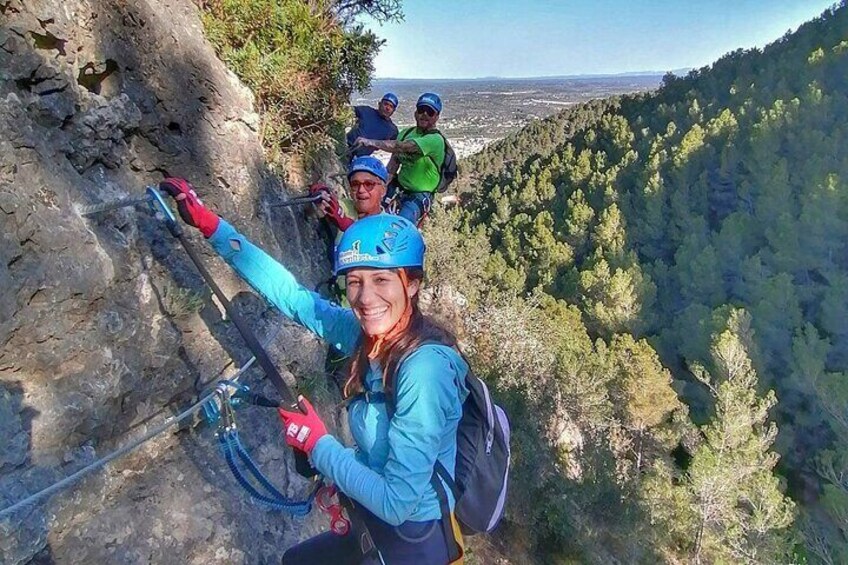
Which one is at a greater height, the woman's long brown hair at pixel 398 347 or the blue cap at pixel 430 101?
the blue cap at pixel 430 101

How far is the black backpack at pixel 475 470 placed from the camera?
2146 mm

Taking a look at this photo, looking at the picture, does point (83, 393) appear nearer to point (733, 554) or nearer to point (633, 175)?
point (733, 554)

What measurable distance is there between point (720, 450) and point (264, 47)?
747 inches

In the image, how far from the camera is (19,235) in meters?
2.68

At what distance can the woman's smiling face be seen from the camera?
7.45ft

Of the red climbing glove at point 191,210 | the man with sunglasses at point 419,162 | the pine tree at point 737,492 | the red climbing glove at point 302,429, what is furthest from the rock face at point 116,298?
the pine tree at point 737,492

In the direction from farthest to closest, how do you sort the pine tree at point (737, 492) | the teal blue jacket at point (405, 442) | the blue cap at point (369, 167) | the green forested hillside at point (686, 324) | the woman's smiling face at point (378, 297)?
the green forested hillside at point (686, 324), the pine tree at point (737, 492), the blue cap at point (369, 167), the woman's smiling face at point (378, 297), the teal blue jacket at point (405, 442)

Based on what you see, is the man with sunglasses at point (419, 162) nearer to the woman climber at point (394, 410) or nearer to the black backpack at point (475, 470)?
the woman climber at point (394, 410)

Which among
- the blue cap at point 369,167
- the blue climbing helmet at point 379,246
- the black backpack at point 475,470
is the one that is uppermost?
the blue climbing helmet at point 379,246

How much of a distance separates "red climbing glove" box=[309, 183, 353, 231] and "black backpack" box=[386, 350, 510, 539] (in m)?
3.47

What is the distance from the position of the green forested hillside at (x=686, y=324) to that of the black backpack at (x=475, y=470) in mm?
15449

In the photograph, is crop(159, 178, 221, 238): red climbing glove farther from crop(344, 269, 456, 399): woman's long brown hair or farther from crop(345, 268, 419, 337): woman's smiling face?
crop(344, 269, 456, 399): woman's long brown hair

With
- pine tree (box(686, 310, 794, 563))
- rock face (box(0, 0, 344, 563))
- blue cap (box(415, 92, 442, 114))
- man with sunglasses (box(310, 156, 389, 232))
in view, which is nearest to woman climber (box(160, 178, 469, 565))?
rock face (box(0, 0, 344, 563))

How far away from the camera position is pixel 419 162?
5895 mm
